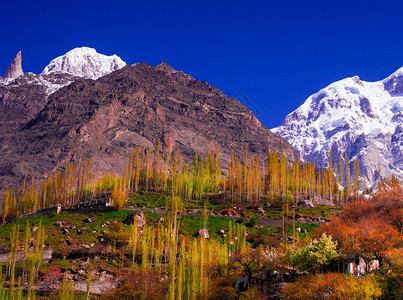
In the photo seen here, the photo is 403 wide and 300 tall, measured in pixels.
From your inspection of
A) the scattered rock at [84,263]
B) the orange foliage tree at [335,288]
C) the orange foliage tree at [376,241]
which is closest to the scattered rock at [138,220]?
the scattered rock at [84,263]

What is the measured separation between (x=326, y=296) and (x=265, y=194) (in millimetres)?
79317

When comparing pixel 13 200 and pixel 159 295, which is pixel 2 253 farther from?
pixel 13 200

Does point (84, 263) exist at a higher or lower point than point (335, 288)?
higher

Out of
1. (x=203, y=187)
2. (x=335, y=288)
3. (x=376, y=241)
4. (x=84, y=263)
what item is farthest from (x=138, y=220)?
(x=335, y=288)

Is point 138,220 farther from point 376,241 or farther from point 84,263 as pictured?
point 376,241

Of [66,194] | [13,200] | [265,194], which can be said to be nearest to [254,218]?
[265,194]

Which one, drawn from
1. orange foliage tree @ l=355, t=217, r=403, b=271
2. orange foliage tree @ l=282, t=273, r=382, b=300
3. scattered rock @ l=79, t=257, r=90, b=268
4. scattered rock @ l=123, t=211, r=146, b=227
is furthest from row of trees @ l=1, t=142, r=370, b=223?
orange foliage tree @ l=282, t=273, r=382, b=300

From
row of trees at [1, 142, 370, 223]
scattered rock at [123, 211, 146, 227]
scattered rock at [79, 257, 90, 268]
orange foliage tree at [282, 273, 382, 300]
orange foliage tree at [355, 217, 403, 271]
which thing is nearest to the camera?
orange foliage tree at [282, 273, 382, 300]

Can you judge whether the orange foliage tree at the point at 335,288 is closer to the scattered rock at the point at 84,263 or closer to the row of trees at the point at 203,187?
the scattered rock at the point at 84,263

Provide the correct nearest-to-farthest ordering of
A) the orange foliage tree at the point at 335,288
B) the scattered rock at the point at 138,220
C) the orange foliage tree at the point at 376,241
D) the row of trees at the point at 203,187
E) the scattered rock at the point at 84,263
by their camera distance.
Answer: the orange foliage tree at the point at 335,288, the orange foliage tree at the point at 376,241, the scattered rock at the point at 84,263, the scattered rock at the point at 138,220, the row of trees at the point at 203,187

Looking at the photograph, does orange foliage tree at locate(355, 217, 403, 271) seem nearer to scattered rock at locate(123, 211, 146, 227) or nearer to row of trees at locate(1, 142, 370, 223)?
scattered rock at locate(123, 211, 146, 227)

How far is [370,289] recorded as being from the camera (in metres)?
31.7

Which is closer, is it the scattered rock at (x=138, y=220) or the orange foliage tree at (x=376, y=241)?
the orange foliage tree at (x=376, y=241)

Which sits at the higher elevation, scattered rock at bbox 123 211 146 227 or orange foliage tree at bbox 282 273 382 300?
scattered rock at bbox 123 211 146 227
